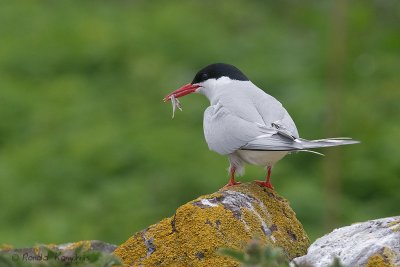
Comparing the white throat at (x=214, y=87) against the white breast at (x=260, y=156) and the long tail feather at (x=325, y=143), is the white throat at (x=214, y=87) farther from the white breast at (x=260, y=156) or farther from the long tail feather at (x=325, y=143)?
the long tail feather at (x=325, y=143)

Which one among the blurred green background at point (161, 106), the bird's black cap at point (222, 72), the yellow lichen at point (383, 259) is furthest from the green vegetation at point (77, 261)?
Result: the blurred green background at point (161, 106)

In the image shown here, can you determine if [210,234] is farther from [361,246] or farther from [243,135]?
[243,135]

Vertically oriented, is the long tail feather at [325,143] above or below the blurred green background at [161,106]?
above

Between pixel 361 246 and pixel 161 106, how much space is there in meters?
9.38

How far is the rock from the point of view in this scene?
396 cm

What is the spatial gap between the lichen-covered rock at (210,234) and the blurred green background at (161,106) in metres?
4.91

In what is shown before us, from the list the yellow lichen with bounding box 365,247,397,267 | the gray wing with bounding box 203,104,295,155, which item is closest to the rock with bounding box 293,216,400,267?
the yellow lichen with bounding box 365,247,397,267

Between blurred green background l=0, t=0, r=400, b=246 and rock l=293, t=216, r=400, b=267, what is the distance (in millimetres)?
5256

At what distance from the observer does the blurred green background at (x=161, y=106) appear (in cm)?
1091

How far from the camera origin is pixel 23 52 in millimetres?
15078

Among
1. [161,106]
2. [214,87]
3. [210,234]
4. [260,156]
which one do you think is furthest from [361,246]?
[161,106]

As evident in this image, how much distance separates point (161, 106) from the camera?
13.4 metres

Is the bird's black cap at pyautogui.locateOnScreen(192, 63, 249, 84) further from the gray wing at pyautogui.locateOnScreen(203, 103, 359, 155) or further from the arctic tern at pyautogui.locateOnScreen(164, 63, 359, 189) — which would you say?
the gray wing at pyautogui.locateOnScreen(203, 103, 359, 155)

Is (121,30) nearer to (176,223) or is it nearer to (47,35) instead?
(47,35)
